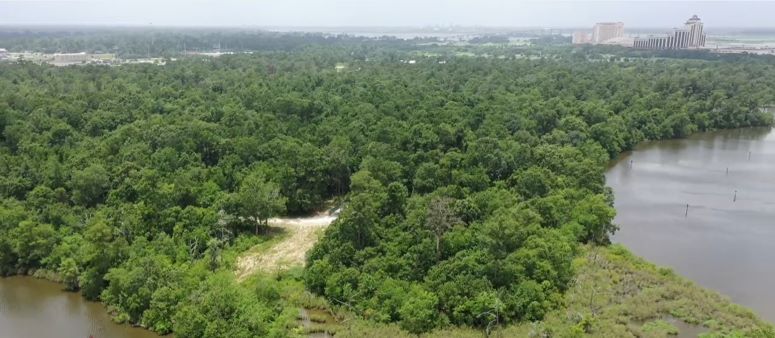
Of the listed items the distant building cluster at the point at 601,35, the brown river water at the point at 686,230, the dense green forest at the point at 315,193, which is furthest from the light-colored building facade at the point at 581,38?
the brown river water at the point at 686,230

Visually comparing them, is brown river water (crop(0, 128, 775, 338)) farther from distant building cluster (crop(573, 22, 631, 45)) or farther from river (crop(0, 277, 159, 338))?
distant building cluster (crop(573, 22, 631, 45))

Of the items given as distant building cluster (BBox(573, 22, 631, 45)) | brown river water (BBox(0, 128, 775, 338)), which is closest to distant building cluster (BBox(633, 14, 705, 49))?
distant building cluster (BBox(573, 22, 631, 45))

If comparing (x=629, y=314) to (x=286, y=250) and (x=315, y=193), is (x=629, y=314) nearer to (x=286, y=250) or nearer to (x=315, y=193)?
(x=286, y=250)

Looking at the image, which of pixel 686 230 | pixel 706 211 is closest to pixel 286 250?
pixel 686 230

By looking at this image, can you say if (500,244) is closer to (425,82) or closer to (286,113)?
(286,113)

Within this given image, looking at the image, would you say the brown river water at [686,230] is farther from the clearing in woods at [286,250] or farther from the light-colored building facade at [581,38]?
the light-colored building facade at [581,38]

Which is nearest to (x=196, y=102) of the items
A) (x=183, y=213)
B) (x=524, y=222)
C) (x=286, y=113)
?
(x=286, y=113)
